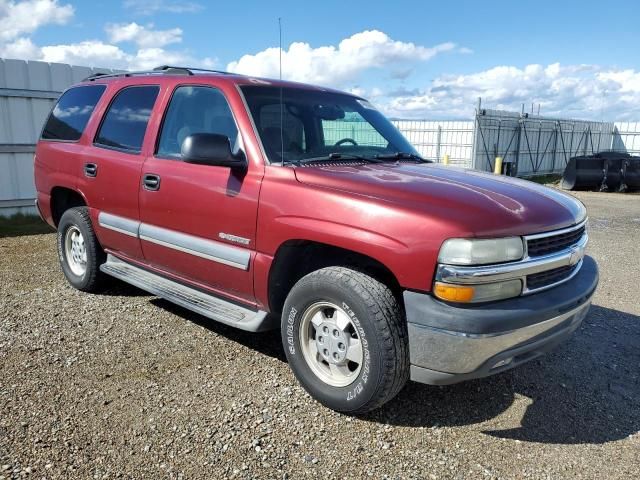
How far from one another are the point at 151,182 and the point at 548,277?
9.31ft

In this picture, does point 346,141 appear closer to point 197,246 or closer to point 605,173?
point 197,246

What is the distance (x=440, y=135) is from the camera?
22.9 metres

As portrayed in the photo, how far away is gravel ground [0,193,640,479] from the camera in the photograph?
2684 mm

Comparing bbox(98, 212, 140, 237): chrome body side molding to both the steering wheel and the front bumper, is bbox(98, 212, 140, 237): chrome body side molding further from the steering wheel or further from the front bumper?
the front bumper

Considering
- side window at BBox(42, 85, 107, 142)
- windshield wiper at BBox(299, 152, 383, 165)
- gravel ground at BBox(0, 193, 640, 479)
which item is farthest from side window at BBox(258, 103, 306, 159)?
side window at BBox(42, 85, 107, 142)

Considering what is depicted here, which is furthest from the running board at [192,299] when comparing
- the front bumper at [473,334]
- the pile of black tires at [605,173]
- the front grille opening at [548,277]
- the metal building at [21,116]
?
the pile of black tires at [605,173]

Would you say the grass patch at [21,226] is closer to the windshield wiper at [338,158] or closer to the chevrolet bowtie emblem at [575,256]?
the windshield wiper at [338,158]

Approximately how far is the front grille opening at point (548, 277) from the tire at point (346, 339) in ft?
2.33

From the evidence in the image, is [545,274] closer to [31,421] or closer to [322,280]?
[322,280]

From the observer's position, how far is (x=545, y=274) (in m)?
2.94

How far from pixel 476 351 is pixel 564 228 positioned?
0.99 m

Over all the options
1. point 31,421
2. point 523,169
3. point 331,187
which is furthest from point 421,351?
point 523,169

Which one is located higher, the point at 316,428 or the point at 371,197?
the point at 371,197

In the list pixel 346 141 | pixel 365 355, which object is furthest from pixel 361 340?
pixel 346 141
